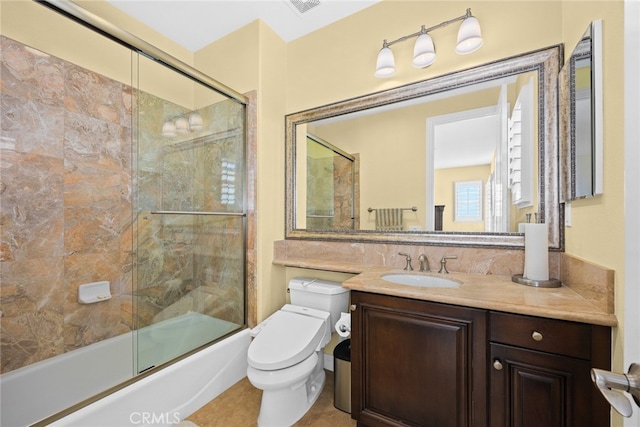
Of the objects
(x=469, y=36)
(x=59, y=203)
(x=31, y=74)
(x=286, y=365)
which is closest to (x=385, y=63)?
(x=469, y=36)

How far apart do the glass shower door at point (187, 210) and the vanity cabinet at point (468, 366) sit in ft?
3.89

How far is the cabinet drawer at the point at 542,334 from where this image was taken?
0.92 meters

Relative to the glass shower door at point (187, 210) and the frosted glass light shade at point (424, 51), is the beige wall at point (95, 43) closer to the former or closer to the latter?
the glass shower door at point (187, 210)

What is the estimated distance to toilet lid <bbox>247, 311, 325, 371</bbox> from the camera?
4.59 ft

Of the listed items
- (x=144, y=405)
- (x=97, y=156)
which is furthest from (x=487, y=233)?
(x=97, y=156)

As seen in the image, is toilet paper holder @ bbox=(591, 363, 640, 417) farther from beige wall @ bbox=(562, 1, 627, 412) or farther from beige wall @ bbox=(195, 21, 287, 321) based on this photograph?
beige wall @ bbox=(195, 21, 287, 321)

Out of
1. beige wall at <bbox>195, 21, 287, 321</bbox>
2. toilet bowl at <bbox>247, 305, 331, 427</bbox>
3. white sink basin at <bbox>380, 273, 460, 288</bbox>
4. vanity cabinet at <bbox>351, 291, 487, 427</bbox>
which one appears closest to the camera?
vanity cabinet at <bbox>351, 291, 487, 427</bbox>

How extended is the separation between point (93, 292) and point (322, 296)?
1555mm

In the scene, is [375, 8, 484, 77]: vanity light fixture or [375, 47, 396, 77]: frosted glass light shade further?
[375, 47, 396, 77]: frosted glass light shade

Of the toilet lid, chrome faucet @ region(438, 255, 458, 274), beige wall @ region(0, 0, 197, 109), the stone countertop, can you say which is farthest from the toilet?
beige wall @ region(0, 0, 197, 109)

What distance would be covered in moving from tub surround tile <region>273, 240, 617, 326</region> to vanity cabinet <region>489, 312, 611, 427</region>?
0.17ft

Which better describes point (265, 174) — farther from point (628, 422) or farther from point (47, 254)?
point (628, 422)

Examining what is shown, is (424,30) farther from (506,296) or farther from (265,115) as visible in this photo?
(506,296)

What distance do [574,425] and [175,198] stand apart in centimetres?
236
